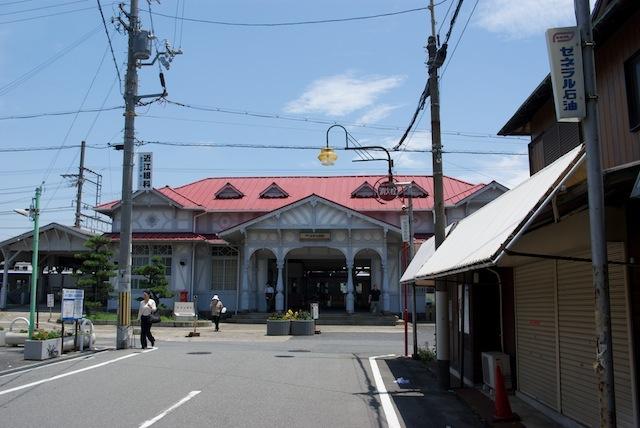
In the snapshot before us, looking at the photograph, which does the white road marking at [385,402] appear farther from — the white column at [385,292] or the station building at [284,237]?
the white column at [385,292]

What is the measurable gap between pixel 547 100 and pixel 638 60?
3793 mm

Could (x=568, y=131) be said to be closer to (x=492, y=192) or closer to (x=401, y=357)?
(x=401, y=357)

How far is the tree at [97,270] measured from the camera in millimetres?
32094

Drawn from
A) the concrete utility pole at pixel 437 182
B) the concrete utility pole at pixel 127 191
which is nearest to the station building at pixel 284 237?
the concrete utility pole at pixel 127 191

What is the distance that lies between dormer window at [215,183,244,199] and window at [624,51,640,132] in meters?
31.4

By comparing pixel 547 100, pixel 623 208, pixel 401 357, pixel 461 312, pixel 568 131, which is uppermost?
pixel 547 100

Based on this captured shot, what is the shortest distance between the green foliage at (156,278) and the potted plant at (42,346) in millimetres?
15351

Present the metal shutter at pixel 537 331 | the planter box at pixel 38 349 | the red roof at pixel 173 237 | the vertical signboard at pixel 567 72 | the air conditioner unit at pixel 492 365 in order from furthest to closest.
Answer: the red roof at pixel 173 237
the planter box at pixel 38 349
the air conditioner unit at pixel 492 365
the metal shutter at pixel 537 331
the vertical signboard at pixel 567 72

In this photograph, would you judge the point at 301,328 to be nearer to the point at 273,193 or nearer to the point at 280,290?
the point at 280,290

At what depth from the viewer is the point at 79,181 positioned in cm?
5303

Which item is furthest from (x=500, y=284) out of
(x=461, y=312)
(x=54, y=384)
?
(x=54, y=384)

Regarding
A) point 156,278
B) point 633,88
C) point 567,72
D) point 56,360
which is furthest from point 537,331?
point 156,278

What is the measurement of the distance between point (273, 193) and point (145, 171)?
11936 mm

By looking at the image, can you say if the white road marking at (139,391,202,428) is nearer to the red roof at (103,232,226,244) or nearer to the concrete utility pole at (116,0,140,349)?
the concrete utility pole at (116,0,140,349)
